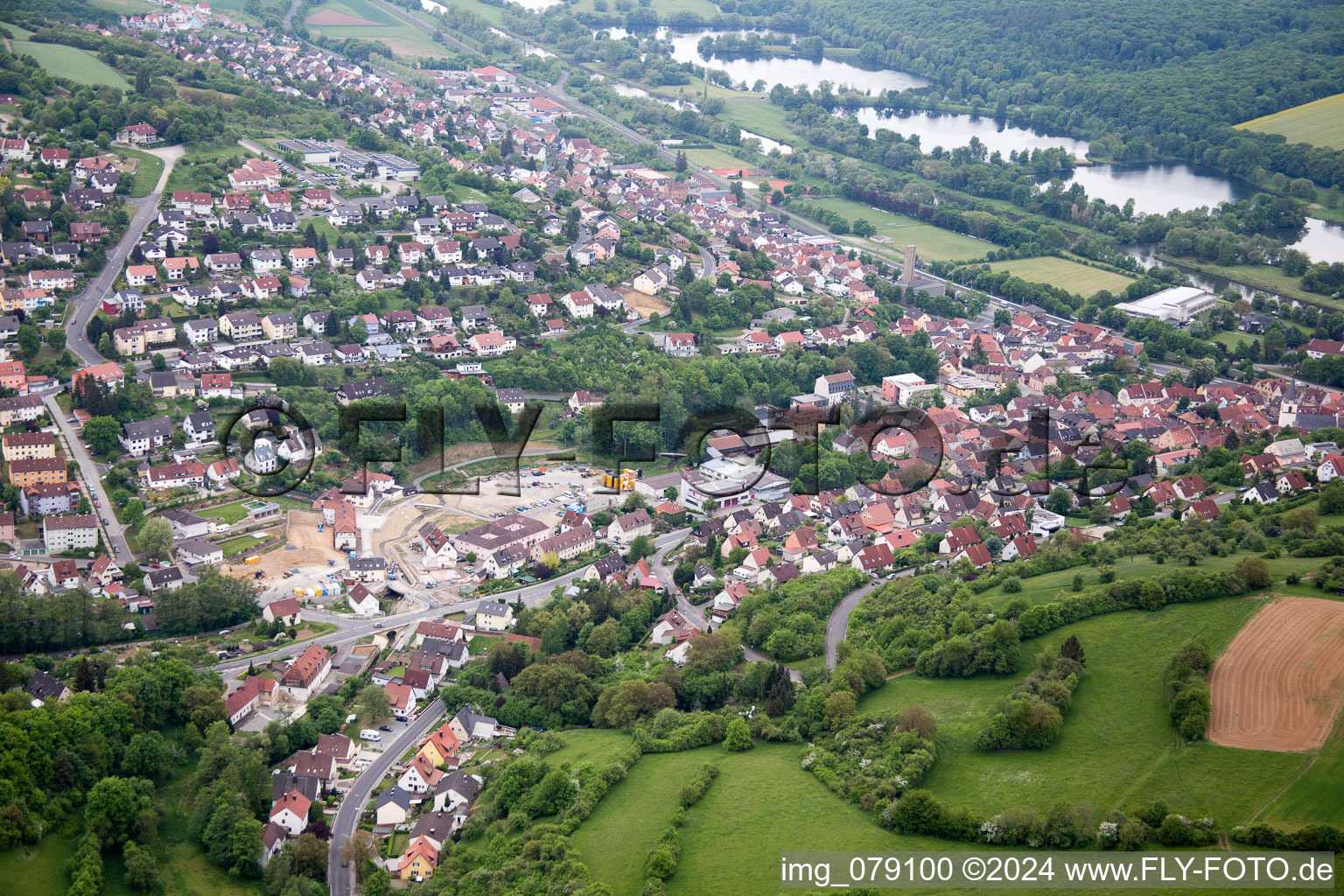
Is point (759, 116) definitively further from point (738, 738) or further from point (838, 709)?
point (738, 738)

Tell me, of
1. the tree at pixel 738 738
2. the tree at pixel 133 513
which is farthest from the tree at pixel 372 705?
the tree at pixel 133 513

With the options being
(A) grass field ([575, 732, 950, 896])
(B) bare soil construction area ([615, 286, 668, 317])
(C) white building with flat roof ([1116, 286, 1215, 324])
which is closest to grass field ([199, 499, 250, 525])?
(A) grass field ([575, 732, 950, 896])

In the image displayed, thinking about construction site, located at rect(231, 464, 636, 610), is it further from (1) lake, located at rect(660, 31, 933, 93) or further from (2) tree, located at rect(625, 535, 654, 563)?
(1) lake, located at rect(660, 31, 933, 93)

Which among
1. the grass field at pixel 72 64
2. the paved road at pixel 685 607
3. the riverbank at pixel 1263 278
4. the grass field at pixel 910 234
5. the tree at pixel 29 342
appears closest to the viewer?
the paved road at pixel 685 607

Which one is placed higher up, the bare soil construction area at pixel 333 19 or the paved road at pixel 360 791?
the bare soil construction area at pixel 333 19

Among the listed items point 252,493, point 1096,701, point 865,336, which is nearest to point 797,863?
point 1096,701

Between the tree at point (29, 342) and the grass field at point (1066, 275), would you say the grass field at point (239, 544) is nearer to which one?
the tree at point (29, 342)

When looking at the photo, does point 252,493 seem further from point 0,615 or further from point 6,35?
point 6,35
